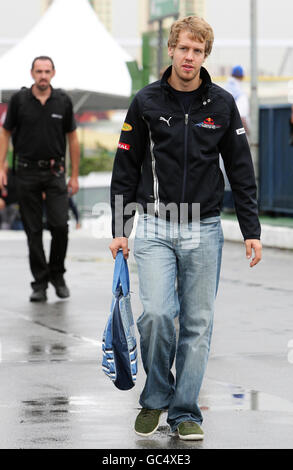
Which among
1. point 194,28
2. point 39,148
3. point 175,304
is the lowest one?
point 175,304

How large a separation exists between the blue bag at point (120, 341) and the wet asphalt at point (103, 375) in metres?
0.28

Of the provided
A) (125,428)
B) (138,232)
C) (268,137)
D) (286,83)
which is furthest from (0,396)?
(286,83)

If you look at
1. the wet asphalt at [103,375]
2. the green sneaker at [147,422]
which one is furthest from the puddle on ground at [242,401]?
the green sneaker at [147,422]

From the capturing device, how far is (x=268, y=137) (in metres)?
18.0

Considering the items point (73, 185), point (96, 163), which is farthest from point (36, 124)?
point (96, 163)

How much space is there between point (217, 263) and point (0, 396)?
5.14 feet

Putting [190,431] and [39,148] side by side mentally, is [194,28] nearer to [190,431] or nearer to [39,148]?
[190,431]

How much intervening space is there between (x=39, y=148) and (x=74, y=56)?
11419 millimetres

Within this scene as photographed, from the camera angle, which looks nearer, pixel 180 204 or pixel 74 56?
pixel 180 204

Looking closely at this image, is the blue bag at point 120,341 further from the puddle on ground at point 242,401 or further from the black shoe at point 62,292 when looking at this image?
the black shoe at point 62,292

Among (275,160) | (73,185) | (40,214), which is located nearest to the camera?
(40,214)

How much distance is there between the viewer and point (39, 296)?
34.9 ft

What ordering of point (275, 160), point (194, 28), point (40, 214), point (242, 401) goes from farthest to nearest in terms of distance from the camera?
1. point (275, 160)
2. point (40, 214)
3. point (242, 401)
4. point (194, 28)

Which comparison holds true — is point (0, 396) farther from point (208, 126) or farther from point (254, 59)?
point (254, 59)
